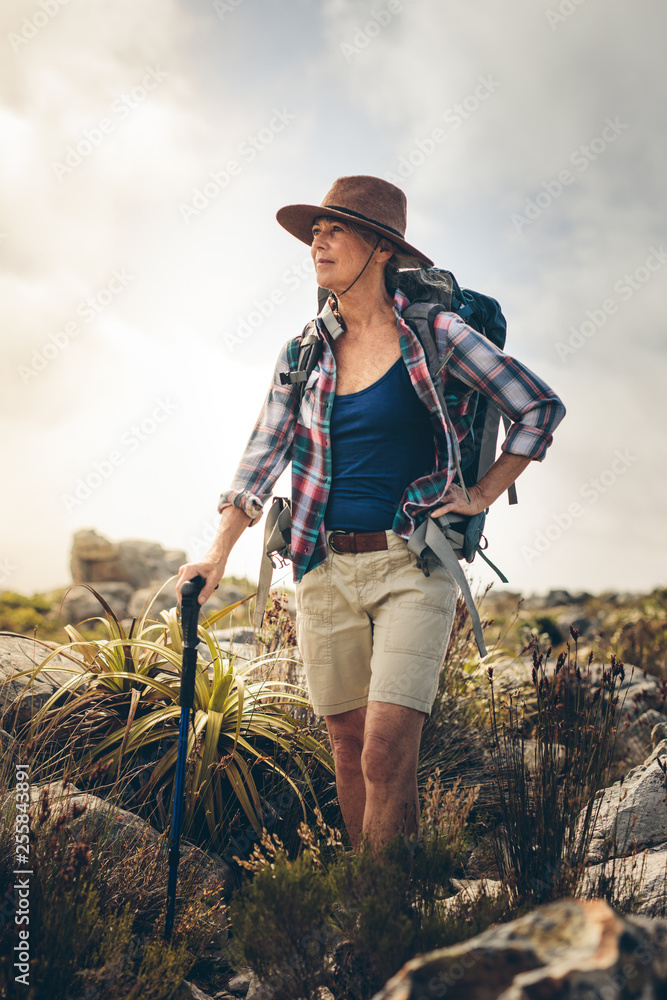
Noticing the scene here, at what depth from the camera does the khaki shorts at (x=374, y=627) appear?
100 inches

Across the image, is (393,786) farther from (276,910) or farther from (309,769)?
(309,769)

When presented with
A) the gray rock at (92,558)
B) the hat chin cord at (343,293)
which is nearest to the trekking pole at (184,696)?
the hat chin cord at (343,293)

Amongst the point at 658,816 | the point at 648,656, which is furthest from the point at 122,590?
the point at 658,816

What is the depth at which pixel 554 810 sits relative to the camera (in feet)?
9.40

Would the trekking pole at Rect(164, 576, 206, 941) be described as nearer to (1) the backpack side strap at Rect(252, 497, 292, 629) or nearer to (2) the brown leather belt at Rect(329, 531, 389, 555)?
(1) the backpack side strap at Rect(252, 497, 292, 629)

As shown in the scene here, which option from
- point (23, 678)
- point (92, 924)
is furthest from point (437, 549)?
point (23, 678)

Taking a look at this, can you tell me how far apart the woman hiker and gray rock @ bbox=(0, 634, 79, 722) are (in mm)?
1715

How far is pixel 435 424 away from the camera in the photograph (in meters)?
2.85

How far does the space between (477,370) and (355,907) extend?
5.87 feet

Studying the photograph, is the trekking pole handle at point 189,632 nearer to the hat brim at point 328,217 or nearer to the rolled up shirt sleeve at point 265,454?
the rolled up shirt sleeve at point 265,454

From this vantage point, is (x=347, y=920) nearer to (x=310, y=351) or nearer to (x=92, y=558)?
(x=310, y=351)

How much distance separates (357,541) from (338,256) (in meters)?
1.11

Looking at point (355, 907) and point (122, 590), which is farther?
point (122, 590)

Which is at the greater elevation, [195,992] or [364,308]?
[364,308]
